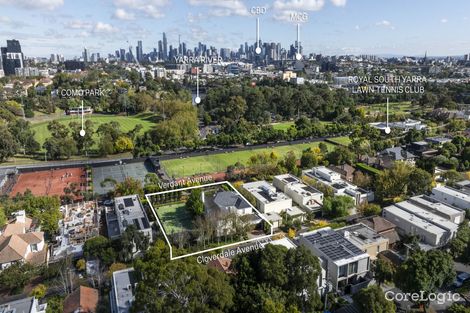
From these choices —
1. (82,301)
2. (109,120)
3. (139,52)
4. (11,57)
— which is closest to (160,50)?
(139,52)

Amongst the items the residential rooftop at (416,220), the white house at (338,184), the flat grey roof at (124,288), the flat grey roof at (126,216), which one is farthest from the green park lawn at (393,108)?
the flat grey roof at (124,288)

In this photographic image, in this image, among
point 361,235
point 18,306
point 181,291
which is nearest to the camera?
point 181,291

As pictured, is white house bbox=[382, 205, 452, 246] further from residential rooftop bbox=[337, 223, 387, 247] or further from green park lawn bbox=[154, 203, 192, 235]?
green park lawn bbox=[154, 203, 192, 235]

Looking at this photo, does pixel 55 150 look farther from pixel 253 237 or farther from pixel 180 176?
pixel 253 237

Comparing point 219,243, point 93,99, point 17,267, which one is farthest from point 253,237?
point 93,99

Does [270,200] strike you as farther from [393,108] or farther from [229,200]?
[393,108]
